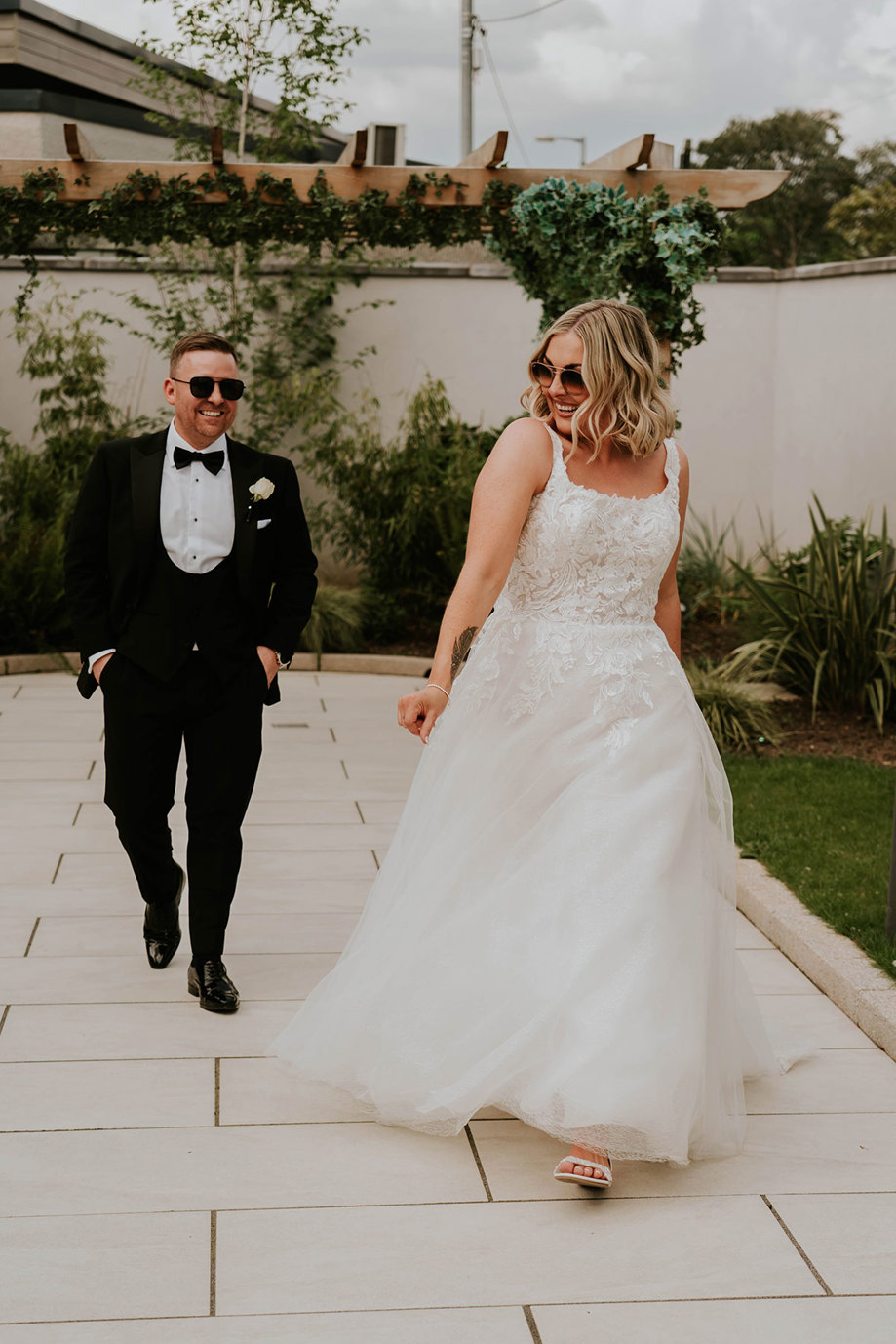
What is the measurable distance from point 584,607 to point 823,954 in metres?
1.77

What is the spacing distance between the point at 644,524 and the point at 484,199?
17.4 feet

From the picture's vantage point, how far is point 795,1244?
2.90 metres

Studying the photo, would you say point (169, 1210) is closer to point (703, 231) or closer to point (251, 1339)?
point (251, 1339)

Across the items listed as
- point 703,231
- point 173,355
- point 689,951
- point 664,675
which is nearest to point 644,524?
point 664,675

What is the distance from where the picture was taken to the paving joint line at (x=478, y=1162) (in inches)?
121

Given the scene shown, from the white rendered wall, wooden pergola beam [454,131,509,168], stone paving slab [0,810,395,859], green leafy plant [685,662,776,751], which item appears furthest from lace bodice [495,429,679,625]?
the white rendered wall

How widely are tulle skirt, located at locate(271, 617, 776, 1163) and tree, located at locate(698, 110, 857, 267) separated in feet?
136

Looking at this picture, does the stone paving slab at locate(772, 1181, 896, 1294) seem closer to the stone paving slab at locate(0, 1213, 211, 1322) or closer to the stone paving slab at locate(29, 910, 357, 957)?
the stone paving slab at locate(0, 1213, 211, 1322)

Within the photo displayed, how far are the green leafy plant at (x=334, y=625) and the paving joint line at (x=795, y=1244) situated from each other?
23.9ft

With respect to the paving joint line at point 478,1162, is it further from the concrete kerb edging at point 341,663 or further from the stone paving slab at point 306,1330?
the concrete kerb edging at point 341,663

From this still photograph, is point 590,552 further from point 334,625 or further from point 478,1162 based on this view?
point 334,625

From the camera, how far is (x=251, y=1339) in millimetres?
2520

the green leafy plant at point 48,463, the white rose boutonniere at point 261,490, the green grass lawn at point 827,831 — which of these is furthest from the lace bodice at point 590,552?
the green leafy plant at point 48,463

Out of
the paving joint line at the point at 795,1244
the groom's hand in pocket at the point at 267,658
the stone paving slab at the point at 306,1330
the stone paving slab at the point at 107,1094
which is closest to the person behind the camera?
the stone paving slab at the point at 306,1330
